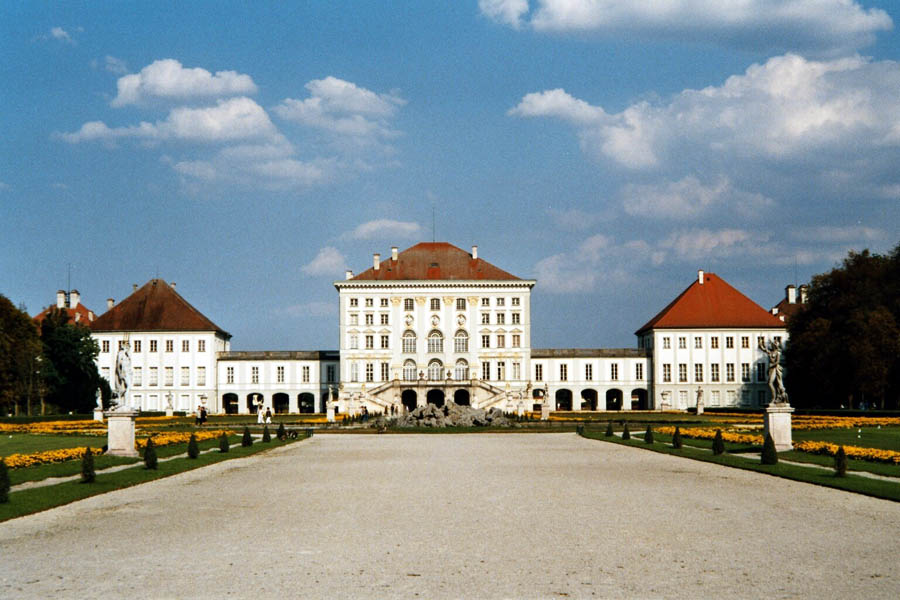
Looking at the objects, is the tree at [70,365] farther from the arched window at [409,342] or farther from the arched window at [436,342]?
the arched window at [436,342]

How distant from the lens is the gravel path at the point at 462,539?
936 centimetres

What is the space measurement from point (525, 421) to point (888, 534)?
4261 cm

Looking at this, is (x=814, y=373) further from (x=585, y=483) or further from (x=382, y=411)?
(x=585, y=483)

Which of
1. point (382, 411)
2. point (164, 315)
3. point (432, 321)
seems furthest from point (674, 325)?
point (164, 315)

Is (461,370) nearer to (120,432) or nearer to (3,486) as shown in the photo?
(120,432)

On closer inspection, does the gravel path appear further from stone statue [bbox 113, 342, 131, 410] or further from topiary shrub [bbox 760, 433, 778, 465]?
stone statue [bbox 113, 342, 131, 410]

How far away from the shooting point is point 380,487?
60.5 feet

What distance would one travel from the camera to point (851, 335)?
2240 inches

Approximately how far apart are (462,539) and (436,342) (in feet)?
232

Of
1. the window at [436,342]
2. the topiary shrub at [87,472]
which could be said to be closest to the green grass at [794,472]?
the topiary shrub at [87,472]

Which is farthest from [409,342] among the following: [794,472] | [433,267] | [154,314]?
[794,472]

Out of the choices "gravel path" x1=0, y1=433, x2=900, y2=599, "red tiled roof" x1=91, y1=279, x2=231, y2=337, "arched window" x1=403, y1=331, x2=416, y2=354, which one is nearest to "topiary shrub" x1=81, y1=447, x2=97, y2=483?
"gravel path" x1=0, y1=433, x2=900, y2=599

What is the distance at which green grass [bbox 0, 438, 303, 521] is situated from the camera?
14.9 meters

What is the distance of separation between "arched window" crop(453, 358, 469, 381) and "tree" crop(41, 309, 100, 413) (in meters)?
29.4
